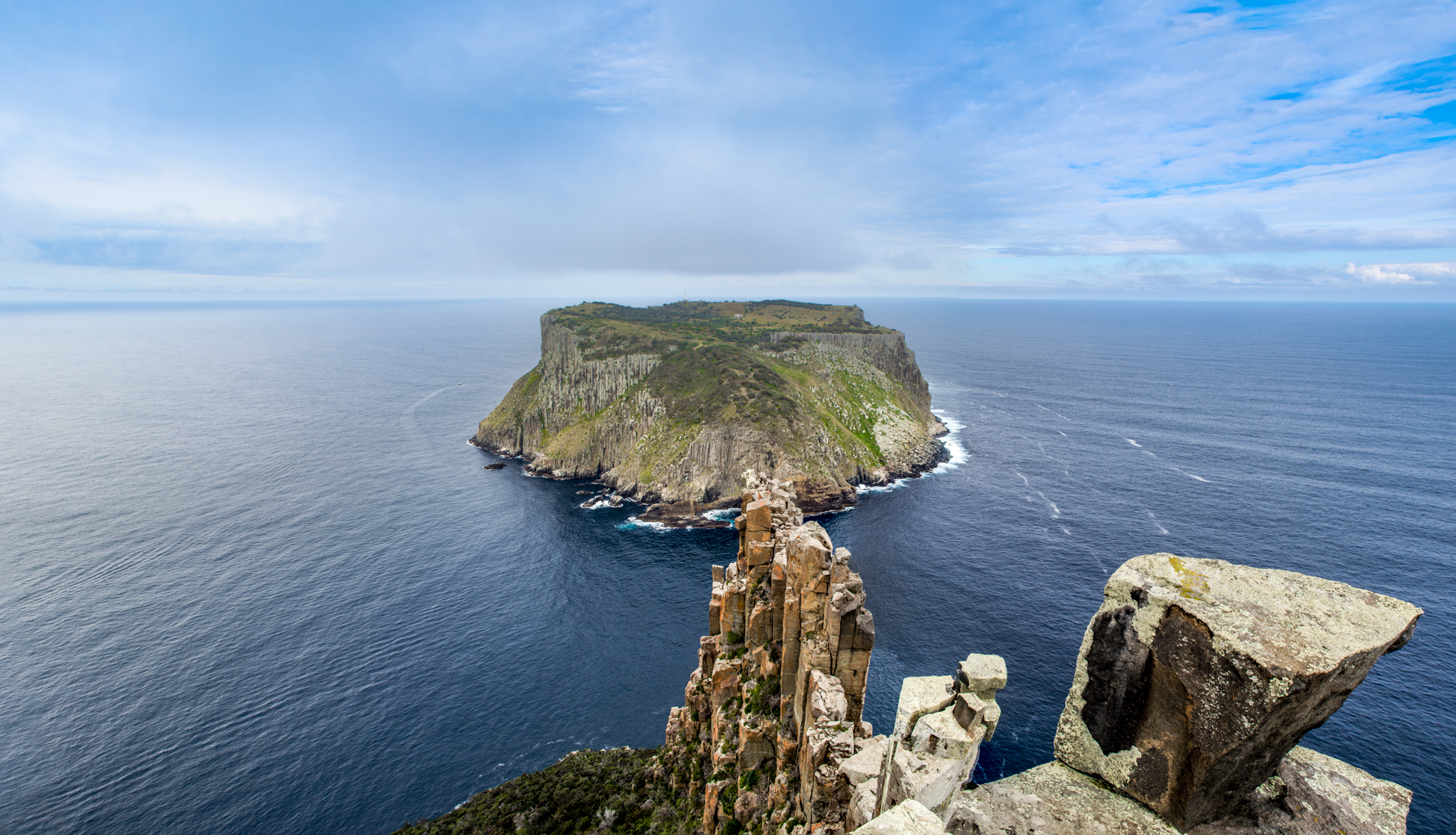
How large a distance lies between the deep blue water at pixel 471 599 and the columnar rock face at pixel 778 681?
26.3 m

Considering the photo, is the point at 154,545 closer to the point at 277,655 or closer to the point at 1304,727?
the point at 277,655

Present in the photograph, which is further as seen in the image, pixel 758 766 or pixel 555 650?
pixel 555 650

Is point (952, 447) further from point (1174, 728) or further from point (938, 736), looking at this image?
point (1174, 728)

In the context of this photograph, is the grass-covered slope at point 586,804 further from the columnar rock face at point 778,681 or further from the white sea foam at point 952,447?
the white sea foam at point 952,447

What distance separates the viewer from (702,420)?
457 feet

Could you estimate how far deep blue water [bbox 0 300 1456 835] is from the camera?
58281 mm

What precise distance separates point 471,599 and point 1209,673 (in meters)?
91.5

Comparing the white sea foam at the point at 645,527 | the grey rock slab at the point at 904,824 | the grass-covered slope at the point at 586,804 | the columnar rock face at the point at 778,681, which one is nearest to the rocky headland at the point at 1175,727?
the grey rock slab at the point at 904,824

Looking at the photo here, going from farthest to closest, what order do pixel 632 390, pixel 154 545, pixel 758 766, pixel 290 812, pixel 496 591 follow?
pixel 632 390, pixel 154 545, pixel 496 591, pixel 290 812, pixel 758 766

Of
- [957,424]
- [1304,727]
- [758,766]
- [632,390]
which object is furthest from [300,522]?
[957,424]

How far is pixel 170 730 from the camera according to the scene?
205ft

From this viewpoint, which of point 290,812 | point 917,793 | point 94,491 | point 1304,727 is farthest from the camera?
point 94,491

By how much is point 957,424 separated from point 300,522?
16764 cm

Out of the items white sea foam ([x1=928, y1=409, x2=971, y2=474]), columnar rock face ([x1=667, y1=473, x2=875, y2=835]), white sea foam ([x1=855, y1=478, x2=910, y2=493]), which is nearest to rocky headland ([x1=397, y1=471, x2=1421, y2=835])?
columnar rock face ([x1=667, y1=473, x2=875, y2=835])
